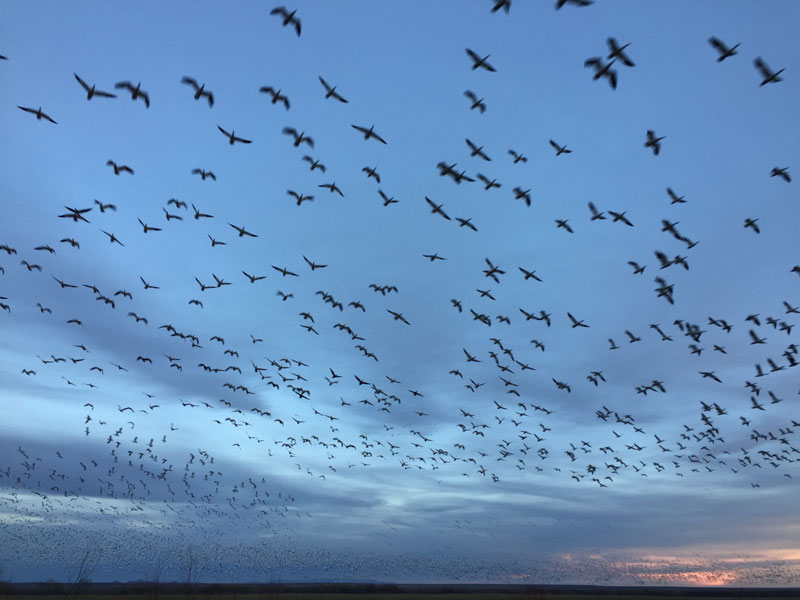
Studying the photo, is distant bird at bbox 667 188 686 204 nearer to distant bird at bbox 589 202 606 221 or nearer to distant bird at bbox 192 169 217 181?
distant bird at bbox 589 202 606 221

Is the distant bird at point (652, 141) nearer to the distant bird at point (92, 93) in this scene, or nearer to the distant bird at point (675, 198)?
the distant bird at point (675, 198)

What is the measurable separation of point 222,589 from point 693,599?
7646cm

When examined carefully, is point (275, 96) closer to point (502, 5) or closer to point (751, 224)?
point (502, 5)

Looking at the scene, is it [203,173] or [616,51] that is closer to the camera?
[616,51]

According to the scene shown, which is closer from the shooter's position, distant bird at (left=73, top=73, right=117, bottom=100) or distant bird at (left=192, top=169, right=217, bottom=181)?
distant bird at (left=73, top=73, right=117, bottom=100)

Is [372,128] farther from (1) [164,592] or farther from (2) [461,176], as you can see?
(1) [164,592]

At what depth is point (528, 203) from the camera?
40.7 m

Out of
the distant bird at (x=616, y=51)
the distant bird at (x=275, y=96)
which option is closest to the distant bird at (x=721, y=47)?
the distant bird at (x=616, y=51)

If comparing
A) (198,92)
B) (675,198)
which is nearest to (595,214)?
(675,198)

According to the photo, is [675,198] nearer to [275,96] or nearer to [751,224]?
[751,224]

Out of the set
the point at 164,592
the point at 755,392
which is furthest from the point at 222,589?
the point at 755,392

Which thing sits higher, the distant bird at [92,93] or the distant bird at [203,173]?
the distant bird at [203,173]

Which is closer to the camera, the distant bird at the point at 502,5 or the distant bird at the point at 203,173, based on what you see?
the distant bird at the point at 502,5

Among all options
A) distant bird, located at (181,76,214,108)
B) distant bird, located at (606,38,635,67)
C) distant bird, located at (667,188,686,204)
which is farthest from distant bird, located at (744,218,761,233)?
distant bird, located at (181,76,214,108)
